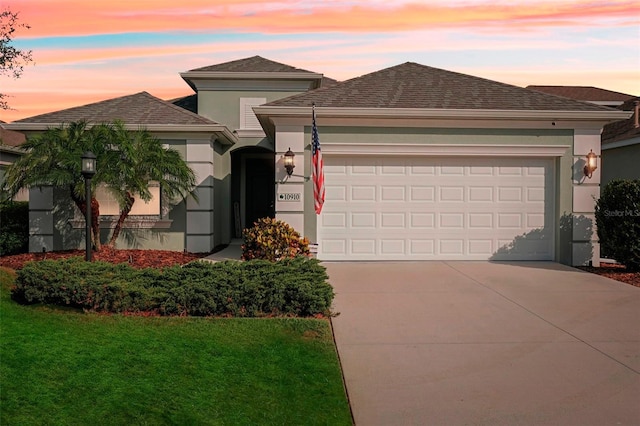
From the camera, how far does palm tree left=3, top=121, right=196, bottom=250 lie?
12008mm

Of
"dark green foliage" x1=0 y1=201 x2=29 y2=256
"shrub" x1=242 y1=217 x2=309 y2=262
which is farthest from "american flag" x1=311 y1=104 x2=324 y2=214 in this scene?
"dark green foliage" x1=0 y1=201 x2=29 y2=256

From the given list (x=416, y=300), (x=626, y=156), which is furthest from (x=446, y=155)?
(x=626, y=156)

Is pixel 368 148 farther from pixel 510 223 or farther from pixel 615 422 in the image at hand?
pixel 615 422

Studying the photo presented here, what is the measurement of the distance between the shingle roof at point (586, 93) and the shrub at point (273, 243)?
18639 mm

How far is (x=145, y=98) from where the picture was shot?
15570 millimetres

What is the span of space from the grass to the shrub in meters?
3.88

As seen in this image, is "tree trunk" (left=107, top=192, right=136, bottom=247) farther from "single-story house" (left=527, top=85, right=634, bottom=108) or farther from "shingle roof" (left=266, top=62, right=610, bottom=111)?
"single-story house" (left=527, top=85, right=634, bottom=108)

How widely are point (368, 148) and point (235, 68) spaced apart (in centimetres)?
841

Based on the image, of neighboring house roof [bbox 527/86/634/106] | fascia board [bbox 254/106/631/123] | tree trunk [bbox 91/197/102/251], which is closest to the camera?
fascia board [bbox 254/106/631/123]

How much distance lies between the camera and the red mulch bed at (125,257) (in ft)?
39.6

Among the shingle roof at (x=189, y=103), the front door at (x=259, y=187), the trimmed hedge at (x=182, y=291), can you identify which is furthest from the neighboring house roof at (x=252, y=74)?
the trimmed hedge at (x=182, y=291)

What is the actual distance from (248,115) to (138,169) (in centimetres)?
675

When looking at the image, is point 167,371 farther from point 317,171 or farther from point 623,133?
point 623,133

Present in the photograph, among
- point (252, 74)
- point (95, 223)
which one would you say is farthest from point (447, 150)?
point (252, 74)
